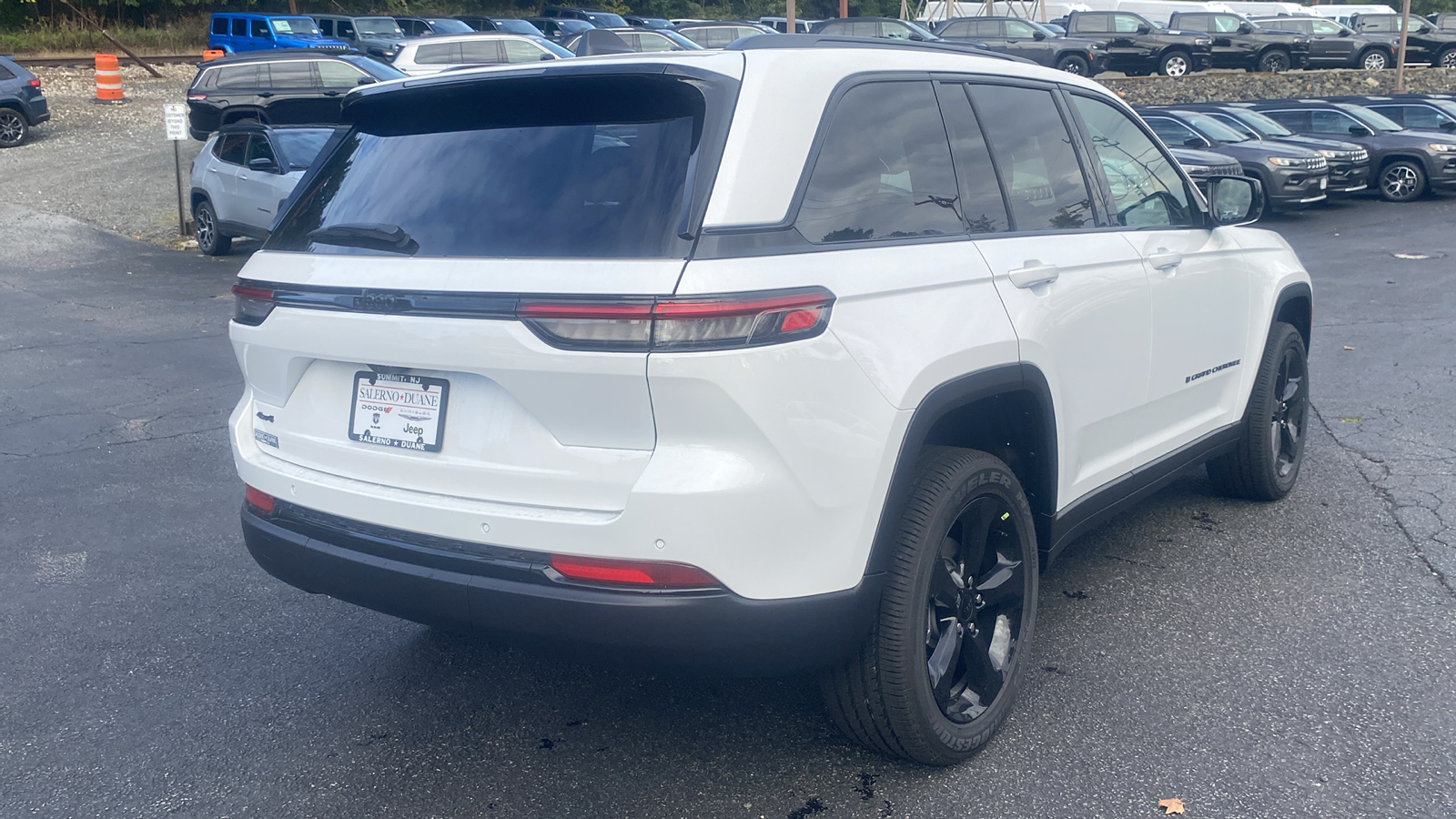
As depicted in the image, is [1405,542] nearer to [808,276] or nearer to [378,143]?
[808,276]

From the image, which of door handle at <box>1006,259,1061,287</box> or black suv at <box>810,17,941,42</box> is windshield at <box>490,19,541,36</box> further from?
door handle at <box>1006,259,1061,287</box>

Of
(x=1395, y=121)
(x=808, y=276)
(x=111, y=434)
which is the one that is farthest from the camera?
(x=1395, y=121)

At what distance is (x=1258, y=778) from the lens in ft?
10.3

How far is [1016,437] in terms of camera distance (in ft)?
11.7

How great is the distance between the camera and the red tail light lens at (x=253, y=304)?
3.23m

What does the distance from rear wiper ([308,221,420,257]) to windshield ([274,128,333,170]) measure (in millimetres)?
11562

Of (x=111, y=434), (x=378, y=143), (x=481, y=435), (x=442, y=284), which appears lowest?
(x=111, y=434)

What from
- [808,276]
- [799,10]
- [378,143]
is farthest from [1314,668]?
[799,10]

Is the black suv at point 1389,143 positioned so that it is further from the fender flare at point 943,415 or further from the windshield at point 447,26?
the windshield at point 447,26

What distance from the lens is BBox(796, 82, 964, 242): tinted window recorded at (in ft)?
9.61

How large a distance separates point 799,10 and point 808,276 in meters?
72.7

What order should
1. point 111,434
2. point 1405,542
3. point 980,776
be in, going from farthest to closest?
1. point 111,434
2. point 1405,542
3. point 980,776

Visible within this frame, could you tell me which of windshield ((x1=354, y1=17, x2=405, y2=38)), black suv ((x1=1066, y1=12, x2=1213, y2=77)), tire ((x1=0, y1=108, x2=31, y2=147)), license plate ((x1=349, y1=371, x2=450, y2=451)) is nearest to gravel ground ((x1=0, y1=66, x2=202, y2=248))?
tire ((x1=0, y1=108, x2=31, y2=147))

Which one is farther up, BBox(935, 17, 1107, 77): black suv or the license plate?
BBox(935, 17, 1107, 77): black suv
